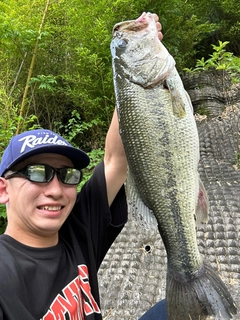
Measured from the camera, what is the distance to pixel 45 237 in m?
1.49

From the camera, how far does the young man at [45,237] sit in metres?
1.34

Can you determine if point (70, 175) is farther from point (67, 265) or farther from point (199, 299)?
point (199, 299)

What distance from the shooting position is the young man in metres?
1.34

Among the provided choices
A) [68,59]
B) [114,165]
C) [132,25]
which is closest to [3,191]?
[114,165]

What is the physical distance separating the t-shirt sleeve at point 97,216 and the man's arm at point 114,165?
29 millimetres

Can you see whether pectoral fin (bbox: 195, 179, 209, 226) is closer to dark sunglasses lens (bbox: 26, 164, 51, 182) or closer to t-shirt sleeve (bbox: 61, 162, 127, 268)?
→ t-shirt sleeve (bbox: 61, 162, 127, 268)

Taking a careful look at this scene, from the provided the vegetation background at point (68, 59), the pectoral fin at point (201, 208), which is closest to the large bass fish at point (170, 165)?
the pectoral fin at point (201, 208)

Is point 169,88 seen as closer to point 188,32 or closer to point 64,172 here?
point 64,172

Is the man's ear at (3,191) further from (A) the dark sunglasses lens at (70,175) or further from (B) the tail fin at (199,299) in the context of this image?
(B) the tail fin at (199,299)

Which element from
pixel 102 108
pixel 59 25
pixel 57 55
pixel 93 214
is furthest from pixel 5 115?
pixel 93 214

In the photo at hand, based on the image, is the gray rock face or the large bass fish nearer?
the large bass fish

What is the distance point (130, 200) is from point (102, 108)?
228 inches

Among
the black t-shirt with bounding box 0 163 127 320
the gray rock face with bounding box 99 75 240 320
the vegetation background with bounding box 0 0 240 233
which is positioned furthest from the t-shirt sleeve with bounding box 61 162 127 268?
the vegetation background with bounding box 0 0 240 233

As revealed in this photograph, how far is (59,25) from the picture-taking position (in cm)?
785
